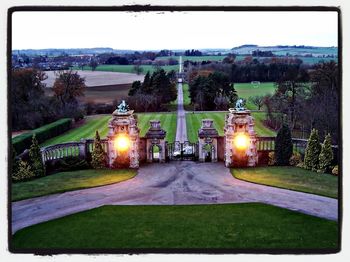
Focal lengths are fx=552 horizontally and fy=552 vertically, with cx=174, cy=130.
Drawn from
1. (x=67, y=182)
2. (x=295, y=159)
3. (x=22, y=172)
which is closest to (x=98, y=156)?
(x=67, y=182)

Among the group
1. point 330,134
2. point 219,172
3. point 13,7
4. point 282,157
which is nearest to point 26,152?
point 13,7

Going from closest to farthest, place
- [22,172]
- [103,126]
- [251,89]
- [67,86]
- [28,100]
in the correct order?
[28,100]
[22,172]
[67,86]
[251,89]
[103,126]

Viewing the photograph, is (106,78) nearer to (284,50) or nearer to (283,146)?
(284,50)

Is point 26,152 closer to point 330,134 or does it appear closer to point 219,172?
point 219,172

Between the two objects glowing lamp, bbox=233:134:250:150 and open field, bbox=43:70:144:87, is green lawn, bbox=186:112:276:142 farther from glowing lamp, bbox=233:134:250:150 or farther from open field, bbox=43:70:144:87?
open field, bbox=43:70:144:87

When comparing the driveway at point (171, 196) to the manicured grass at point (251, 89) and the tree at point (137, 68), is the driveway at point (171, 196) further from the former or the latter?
the tree at point (137, 68)

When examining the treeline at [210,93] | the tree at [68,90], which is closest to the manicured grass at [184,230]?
the tree at [68,90]
